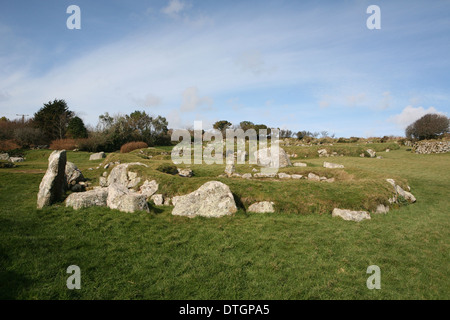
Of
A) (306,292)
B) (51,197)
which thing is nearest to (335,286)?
(306,292)

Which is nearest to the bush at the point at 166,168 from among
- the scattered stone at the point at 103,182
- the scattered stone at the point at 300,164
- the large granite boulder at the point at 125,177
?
the large granite boulder at the point at 125,177

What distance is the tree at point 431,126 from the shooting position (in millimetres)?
55250

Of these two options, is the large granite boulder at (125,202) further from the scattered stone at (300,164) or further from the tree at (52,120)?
the tree at (52,120)

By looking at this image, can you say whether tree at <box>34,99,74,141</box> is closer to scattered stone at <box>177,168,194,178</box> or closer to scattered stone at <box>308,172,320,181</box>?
scattered stone at <box>177,168,194,178</box>

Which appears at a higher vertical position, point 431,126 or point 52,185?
point 431,126

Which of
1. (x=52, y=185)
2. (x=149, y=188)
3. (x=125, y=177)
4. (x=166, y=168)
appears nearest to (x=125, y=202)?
(x=149, y=188)

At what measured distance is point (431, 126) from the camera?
55688mm

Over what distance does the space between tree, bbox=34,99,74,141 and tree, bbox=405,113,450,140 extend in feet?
286

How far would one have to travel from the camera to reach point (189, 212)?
11.0m

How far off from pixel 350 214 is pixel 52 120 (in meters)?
63.6

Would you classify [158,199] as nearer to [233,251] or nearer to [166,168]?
[233,251]

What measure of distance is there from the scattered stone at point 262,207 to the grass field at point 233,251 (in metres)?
0.40

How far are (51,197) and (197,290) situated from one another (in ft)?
33.9

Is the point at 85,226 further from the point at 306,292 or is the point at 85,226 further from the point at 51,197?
the point at 306,292
